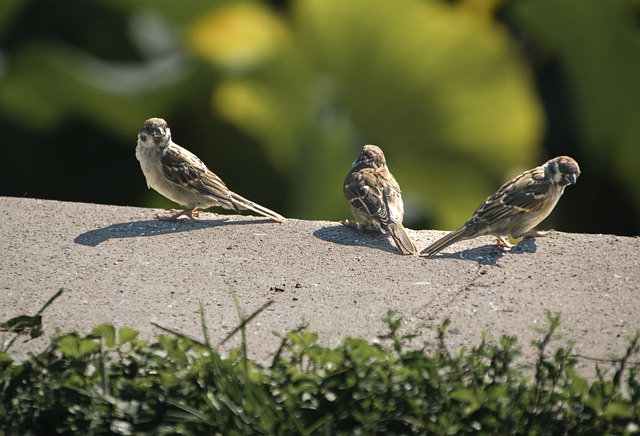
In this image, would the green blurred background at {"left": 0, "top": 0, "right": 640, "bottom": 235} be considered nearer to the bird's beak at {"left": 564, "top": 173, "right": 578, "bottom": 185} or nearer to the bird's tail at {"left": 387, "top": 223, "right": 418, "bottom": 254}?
the bird's beak at {"left": 564, "top": 173, "right": 578, "bottom": 185}

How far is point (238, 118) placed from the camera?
27.8 ft

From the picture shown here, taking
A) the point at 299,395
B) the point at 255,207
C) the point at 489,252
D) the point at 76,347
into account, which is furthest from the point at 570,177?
the point at 76,347

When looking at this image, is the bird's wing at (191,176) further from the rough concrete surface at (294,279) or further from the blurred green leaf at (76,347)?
the blurred green leaf at (76,347)

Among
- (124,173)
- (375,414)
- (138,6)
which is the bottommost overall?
(375,414)

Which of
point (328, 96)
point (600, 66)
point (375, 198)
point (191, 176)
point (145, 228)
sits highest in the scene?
point (600, 66)

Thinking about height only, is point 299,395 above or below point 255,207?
below

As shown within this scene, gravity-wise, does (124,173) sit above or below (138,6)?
below

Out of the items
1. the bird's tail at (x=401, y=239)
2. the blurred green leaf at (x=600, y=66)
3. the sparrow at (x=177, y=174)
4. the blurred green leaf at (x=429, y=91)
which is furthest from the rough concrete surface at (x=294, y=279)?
the blurred green leaf at (x=600, y=66)

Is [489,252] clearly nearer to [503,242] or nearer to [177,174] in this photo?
[503,242]

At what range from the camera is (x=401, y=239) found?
6355 millimetres

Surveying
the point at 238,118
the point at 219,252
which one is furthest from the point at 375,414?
the point at 238,118

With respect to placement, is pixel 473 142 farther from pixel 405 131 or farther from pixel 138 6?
pixel 138 6

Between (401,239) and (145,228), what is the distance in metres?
1.58

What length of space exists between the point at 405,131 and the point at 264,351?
458cm
